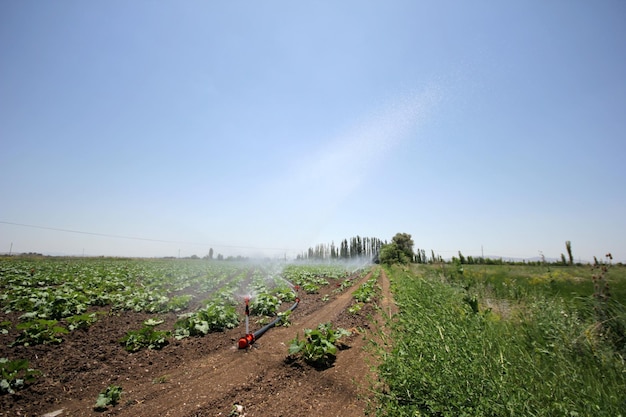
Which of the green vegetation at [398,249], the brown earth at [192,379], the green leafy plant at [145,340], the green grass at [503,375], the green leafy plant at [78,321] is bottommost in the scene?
the brown earth at [192,379]

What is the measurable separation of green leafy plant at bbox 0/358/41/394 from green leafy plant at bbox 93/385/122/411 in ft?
4.64

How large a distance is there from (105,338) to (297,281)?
58.6 ft

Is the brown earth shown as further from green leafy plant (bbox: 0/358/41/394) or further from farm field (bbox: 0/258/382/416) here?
green leafy plant (bbox: 0/358/41/394)

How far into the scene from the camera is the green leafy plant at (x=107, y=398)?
166 inches

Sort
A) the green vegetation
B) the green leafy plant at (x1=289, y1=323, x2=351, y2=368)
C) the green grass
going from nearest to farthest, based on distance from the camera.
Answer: the green grass → the green leafy plant at (x1=289, y1=323, x2=351, y2=368) → the green vegetation

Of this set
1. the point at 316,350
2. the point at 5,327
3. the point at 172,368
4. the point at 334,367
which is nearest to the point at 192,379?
the point at 172,368

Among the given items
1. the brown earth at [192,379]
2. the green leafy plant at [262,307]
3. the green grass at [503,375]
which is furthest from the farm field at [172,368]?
the green grass at [503,375]

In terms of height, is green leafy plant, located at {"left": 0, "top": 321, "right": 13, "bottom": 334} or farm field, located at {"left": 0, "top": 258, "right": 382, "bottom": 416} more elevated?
green leafy plant, located at {"left": 0, "top": 321, "right": 13, "bottom": 334}

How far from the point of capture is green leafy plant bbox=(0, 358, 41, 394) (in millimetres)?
4367

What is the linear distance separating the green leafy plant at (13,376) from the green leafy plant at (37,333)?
7.39 ft

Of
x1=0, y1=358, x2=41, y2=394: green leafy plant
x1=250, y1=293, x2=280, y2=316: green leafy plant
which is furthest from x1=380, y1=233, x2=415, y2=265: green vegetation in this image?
x1=0, y1=358, x2=41, y2=394: green leafy plant

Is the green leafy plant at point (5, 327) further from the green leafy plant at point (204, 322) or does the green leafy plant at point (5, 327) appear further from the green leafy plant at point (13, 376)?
the green leafy plant at point (204, 322)

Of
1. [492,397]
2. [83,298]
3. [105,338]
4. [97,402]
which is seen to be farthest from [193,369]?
[83,298]

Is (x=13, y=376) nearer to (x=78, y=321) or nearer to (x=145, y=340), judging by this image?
(x=145, y=340)
